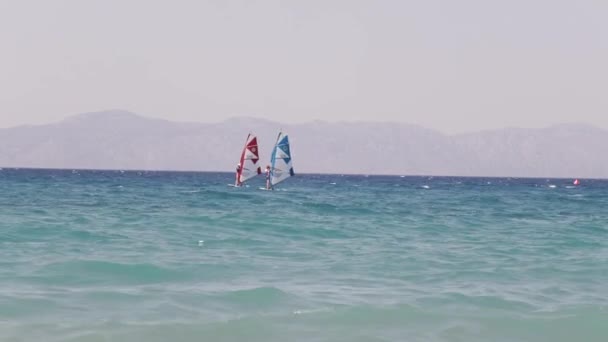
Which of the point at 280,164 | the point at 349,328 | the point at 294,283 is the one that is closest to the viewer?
the point at 349,328

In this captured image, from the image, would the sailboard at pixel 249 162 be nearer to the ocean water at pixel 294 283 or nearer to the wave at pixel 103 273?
the ocean water at pixel 294 283

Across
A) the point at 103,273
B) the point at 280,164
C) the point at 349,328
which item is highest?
the point at 280,164

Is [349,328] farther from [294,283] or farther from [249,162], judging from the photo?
[249,162]

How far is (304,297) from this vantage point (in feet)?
49.8

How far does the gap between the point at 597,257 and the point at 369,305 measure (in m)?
10.3

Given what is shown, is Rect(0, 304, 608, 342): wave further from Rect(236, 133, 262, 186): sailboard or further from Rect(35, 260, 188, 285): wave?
Rect(236, 133, 262, 186): sailboard

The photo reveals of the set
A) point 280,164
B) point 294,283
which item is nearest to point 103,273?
point 294,283

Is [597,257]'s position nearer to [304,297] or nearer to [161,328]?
[304,297]

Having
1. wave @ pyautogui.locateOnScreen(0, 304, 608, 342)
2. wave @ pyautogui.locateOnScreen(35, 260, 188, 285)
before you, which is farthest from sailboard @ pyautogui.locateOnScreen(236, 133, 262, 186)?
wave @ pyautogui.locateOnScreen(0, 304, 608, 342)

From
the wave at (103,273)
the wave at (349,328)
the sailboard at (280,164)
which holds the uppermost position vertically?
the sailboard at (280,164)

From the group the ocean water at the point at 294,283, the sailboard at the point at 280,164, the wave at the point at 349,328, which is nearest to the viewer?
the wave at the point at 349,328

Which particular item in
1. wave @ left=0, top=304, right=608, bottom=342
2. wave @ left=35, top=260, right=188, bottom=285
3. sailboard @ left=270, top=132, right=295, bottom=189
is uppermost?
sailboard @ left=270, top=132, right=295, bottom=189

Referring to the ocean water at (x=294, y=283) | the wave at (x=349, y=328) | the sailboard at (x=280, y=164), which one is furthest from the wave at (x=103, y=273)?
the sailboard at (x=280, y=164)

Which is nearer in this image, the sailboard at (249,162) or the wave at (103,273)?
the wave at (103,273)
